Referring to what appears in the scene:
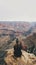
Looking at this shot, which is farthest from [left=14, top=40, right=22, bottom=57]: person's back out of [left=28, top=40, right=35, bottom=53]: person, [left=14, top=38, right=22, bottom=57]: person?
[left=28, top=40, right=35, bottom=53]: person

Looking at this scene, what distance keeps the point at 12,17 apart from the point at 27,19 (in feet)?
2.24

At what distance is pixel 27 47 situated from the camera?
5652 mm

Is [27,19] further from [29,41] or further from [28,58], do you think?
[28,58]

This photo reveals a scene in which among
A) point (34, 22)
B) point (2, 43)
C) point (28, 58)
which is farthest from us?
point (34, 22)

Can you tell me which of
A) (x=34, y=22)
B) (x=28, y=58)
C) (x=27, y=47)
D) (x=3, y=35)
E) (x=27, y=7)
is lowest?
(x=28, y=58)

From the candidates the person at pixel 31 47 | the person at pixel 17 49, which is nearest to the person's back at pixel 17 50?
the person at pixel 17 49

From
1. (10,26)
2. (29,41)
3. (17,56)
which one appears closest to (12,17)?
(10,26)

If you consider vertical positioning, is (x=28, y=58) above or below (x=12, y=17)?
below

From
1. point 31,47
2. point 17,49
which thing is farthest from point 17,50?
point 31,47

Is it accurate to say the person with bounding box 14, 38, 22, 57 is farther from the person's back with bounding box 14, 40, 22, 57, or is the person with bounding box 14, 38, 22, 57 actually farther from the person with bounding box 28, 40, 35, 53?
the person with bounding box 28, 40, 35, 53

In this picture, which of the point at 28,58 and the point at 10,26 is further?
the point at 10,26

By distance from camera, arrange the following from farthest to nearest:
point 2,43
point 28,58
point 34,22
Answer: point 34,22 → point 2,43 → point 28,58

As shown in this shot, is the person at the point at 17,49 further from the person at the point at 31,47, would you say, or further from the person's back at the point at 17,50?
the person at the point at 31,47

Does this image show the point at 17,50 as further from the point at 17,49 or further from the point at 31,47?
the point at 31,47
